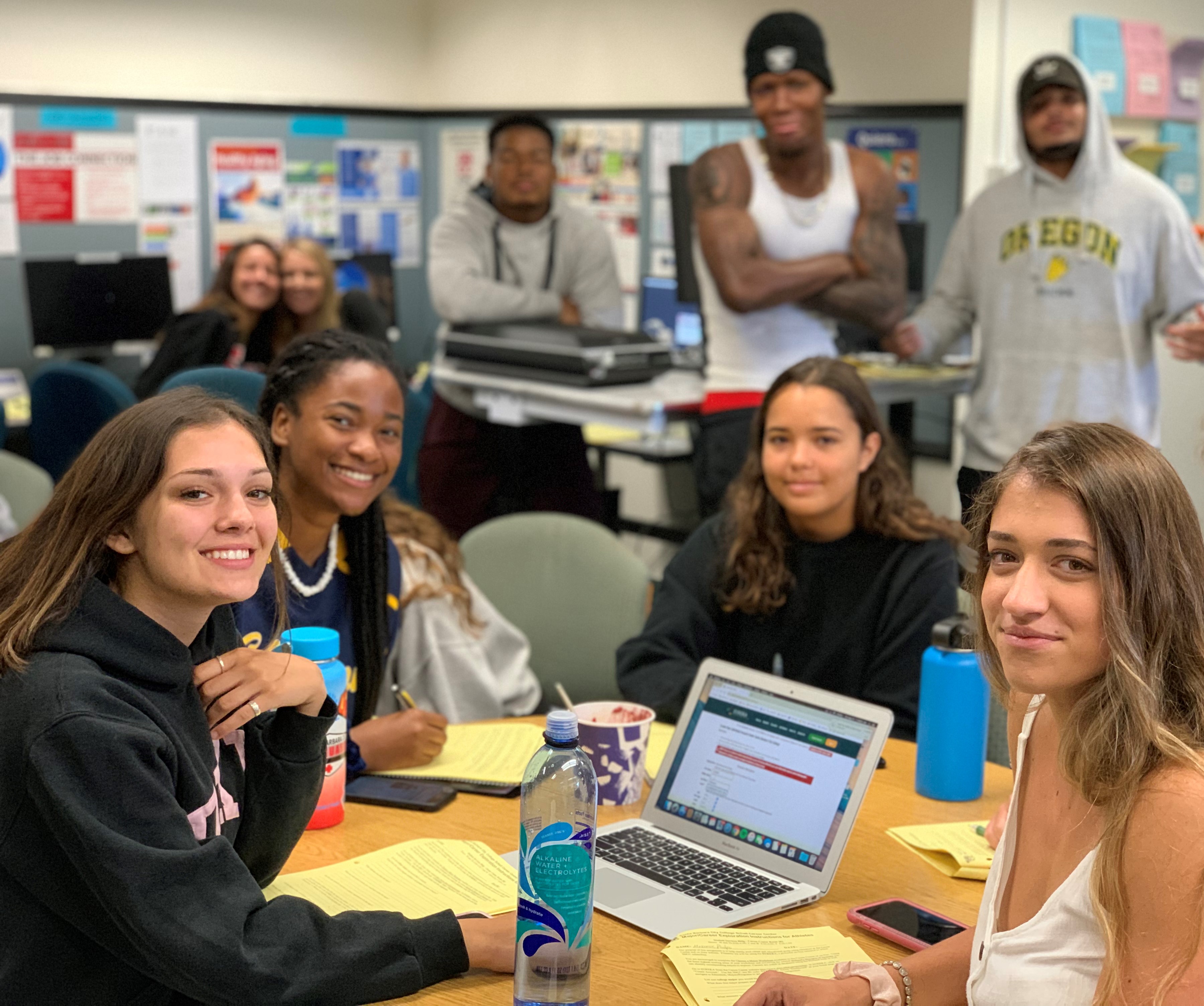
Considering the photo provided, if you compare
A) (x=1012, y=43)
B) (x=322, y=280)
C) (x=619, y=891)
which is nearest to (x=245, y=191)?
(x=322, y=280)

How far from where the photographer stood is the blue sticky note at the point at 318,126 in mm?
6422

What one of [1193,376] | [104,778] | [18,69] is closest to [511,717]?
[104,778]

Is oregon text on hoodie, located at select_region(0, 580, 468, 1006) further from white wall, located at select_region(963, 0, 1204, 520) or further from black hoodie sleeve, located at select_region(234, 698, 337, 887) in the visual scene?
white wall, located at select_region(963, 0, 1204, 520)

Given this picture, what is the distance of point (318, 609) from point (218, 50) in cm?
477

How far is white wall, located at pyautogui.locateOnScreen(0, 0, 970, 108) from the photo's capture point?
521cm

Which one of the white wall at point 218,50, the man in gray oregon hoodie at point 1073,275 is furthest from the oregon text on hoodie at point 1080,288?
the white wall at point 218,50

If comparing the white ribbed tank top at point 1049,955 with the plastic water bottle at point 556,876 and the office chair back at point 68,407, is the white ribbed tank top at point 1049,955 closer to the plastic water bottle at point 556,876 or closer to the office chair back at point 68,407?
the plastic water bottle at point 556,876

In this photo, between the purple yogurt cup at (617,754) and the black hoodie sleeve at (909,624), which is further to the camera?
the black hoodie sleeve at (909,624)

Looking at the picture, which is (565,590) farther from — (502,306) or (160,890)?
(160,890)

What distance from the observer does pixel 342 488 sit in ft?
6.99

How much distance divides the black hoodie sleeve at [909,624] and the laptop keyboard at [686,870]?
64 cm

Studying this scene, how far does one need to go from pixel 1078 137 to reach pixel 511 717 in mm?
2038

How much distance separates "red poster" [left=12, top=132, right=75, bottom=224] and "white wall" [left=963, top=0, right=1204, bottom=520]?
3.60 m

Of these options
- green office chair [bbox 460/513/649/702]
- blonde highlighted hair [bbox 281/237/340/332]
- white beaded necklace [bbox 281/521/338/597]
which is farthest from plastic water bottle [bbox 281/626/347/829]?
blonde highlighted hair [bbox 281/237/340/332]
